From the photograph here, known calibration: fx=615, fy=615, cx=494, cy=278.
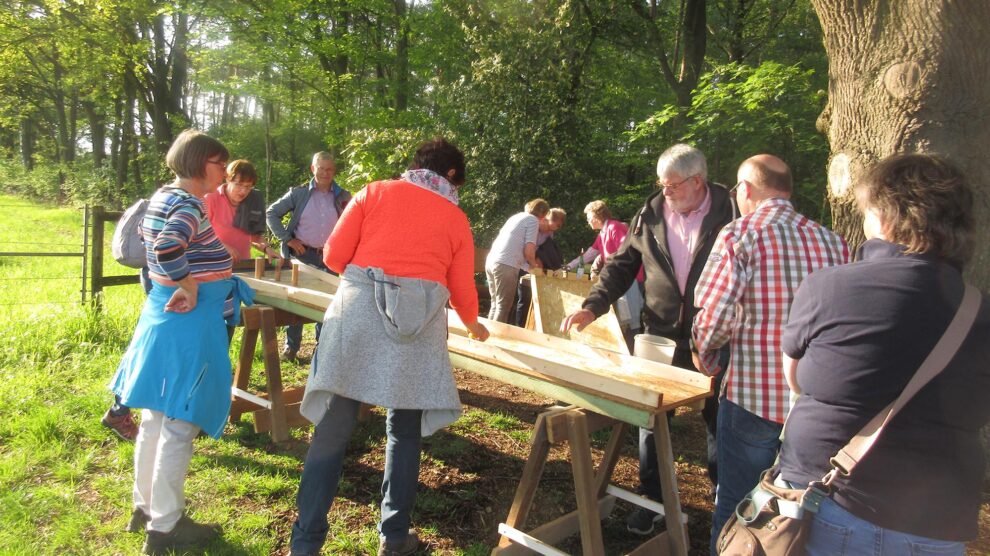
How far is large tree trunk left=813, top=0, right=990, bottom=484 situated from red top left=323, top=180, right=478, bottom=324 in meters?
2.26

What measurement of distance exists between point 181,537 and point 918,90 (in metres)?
4.21

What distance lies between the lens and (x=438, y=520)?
307 cm

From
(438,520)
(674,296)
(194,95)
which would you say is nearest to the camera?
(674,296)

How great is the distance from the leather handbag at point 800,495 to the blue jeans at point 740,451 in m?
0.49

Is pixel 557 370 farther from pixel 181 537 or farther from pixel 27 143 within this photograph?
pixel 27 143

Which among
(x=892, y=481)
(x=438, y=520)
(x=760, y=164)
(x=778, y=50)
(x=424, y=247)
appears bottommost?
(x=438, y=520)

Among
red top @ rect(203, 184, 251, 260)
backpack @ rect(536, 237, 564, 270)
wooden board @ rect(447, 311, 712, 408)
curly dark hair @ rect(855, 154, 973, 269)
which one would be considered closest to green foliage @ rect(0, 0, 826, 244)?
backpack @ rect(536, 237, 564, 270)

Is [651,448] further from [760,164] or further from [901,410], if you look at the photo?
[901,410]

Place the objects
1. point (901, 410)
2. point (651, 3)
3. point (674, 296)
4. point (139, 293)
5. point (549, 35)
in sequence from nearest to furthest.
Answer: point (901, 410)
point (674, 296)
point (139, 293)
point (549, 35)
point (651, 3)

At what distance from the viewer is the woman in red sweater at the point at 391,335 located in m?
2.40

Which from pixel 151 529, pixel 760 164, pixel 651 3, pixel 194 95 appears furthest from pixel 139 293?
pixel 194 95

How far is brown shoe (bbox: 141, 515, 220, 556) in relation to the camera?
259cm

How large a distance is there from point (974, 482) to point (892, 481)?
205mm

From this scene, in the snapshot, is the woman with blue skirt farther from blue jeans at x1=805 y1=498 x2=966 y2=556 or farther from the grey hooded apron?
blue jeans at x1=805 y1=498 x2=966 y2=556
